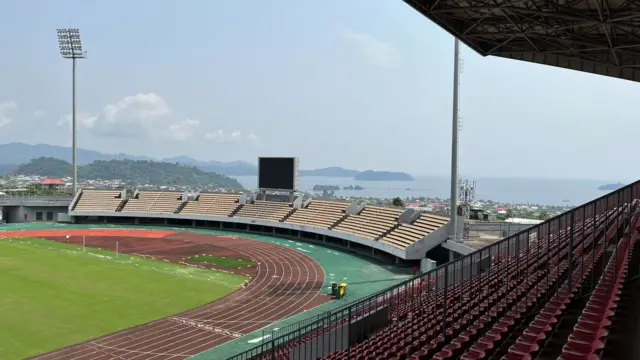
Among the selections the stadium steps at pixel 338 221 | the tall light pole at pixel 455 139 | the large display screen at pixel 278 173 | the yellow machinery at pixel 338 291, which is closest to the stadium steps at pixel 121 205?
the large display screen at pixel 278 173

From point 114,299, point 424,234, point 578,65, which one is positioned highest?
point 578,65

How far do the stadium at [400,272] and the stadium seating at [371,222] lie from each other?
0.20 metres

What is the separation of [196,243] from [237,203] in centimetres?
1245

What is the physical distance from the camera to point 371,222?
3969 cm

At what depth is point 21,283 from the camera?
25.0m

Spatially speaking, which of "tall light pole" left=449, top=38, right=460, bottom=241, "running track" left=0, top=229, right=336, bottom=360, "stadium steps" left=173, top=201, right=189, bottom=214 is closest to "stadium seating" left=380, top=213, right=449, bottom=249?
"tall light pole" left=449, top=38, right=460, bottom=241

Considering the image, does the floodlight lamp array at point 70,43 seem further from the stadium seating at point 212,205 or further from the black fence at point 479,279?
the black fence at point 479,279

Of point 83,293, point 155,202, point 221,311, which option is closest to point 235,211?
point 155,202

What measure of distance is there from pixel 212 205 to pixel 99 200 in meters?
14.3

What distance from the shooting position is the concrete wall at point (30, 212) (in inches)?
2178

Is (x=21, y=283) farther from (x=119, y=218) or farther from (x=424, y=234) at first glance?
(x=119, y=218)

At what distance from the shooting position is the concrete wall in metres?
55.3

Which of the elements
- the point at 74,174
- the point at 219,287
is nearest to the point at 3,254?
the point at 219,287

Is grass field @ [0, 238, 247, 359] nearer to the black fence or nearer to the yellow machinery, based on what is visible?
the yellow machinery
